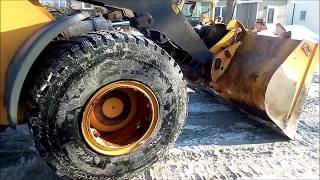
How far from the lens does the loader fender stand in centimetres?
215

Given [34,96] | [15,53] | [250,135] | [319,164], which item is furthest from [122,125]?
[319,164]

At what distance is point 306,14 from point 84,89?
34.8m

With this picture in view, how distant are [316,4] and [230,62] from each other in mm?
32861

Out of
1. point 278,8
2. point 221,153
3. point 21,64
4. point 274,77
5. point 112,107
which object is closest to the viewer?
point 21,64

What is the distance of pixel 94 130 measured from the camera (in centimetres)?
280

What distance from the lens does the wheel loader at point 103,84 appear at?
228 cm

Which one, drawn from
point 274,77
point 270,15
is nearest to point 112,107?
point 274,77

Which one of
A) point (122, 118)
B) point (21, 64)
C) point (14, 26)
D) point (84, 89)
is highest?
point (14, 26)

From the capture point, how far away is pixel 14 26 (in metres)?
2.27

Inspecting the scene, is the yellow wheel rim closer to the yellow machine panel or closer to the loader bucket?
the yellow machine panel

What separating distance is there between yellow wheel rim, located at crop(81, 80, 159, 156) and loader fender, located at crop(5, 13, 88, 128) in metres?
0.57

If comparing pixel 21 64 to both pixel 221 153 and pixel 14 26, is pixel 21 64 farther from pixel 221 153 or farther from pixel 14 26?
pixel 221 153

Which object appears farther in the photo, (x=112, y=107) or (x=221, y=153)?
(x=221, y=153)

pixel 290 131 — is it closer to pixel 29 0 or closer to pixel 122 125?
pixel 122 125
